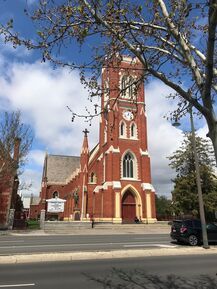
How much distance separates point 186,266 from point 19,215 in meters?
36.2

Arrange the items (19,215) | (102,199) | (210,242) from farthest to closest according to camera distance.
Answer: (102,199) < (19,215) < (210,242)

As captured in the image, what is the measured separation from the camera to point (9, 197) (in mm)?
38375

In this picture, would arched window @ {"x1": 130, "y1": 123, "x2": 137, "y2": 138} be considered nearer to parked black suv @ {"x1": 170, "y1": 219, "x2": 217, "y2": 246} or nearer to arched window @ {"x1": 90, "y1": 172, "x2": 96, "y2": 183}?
arched window @ {"x1": 90, "y1": 172, "x2": 96, "y2": 183}

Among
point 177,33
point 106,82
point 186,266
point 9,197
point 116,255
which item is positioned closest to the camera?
point 177,33

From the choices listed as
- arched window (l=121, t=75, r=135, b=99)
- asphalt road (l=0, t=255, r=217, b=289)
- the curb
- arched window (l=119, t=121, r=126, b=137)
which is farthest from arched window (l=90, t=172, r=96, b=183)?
arched window (l=121, t=75, r=135, b=99)

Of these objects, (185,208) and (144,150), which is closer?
(185,208)

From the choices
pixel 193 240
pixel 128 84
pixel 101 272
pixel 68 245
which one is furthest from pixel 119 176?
pixel 128 84

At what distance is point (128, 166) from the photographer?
164 ft

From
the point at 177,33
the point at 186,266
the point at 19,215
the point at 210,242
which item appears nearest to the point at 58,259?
the point at 186,266

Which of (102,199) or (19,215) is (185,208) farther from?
(19,215)

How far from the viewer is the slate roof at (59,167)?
8112 cm

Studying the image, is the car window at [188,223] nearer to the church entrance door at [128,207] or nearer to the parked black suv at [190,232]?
the parked black suv at [190,232]

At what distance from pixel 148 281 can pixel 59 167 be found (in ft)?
254

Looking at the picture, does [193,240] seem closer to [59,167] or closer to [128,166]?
[128,166]
